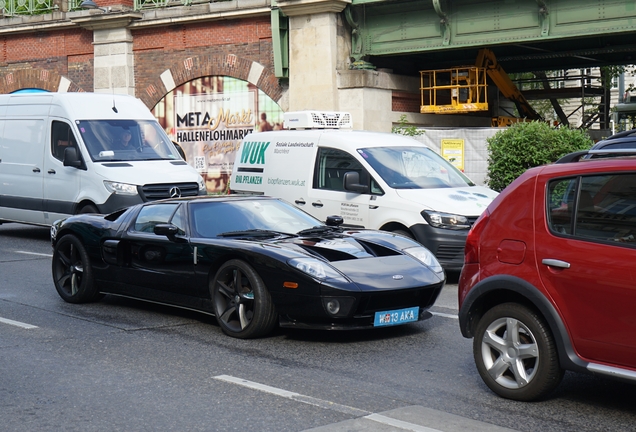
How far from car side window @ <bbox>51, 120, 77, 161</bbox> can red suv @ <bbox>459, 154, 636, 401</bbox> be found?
10669mm

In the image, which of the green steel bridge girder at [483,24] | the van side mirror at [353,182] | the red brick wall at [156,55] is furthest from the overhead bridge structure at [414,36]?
the van side mirror at [353,182]

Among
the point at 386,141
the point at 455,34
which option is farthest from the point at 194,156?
the point at 386,141

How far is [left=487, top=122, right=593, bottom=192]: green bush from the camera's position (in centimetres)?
1920

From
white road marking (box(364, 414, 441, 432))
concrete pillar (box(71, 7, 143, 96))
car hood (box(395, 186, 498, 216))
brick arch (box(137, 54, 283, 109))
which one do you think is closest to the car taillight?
white road marking (box(364, 414, 441, 432))

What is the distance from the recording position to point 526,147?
63.7ft

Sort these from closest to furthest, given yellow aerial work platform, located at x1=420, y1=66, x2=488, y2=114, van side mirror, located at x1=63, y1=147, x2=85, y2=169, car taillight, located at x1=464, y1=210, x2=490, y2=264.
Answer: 1. car taillight, located at x1=464, y1=210, x2=490, y2=264
2. van side mirror, located at x1=63, y1=147, x2=85, y2=169
3. yellow aerial work platform, located at x1=420, y1=66, x2=488, y2=114

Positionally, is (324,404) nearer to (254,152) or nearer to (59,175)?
(254,152)

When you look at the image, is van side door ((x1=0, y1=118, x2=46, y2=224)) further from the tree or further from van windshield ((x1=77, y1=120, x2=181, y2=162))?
the tree

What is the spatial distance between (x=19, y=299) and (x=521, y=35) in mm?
14061

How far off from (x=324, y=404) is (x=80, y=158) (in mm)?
10362

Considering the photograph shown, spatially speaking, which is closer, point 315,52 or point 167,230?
point 167,230

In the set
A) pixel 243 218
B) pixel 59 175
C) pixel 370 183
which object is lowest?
pixel 243 218

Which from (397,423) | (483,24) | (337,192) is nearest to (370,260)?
(397,423)

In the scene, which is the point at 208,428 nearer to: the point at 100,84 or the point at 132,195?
the point at 132,195
